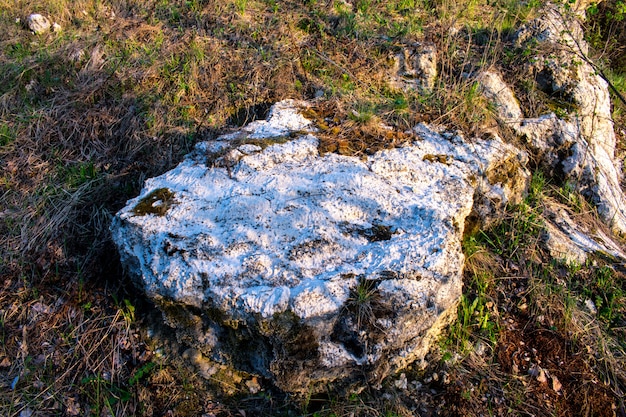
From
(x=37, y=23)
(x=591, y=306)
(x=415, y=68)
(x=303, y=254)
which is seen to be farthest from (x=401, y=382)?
(x=37, y=23)

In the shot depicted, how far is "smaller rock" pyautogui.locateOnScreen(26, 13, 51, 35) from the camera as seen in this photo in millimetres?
4648

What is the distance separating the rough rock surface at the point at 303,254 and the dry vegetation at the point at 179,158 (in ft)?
0.91

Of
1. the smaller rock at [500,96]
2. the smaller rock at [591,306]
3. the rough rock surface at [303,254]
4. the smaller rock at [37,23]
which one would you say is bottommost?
the smaller rock at [591,306]

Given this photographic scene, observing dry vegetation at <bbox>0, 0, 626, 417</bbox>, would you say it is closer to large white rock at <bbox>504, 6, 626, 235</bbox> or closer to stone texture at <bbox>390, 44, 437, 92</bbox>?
stone texture at <bbox>390, 44, 437, 92</bbox>

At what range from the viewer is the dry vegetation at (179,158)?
2.68 meters

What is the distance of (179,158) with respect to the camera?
3670mm

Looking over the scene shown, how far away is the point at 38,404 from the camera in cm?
265

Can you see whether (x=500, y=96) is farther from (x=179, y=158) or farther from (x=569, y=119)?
(x=179, y=158)

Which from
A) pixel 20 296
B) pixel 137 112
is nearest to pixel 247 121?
pixel 137 112

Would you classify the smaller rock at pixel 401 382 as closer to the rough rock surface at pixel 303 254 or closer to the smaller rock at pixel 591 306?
the rough rock surface at pixel 303 254

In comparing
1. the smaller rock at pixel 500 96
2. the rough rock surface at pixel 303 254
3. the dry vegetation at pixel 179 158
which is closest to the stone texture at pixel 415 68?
the dry vegetation at pixel 179 158

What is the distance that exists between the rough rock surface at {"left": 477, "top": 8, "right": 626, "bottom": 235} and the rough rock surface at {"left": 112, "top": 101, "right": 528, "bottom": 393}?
1140mm

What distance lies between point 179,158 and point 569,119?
360 cm

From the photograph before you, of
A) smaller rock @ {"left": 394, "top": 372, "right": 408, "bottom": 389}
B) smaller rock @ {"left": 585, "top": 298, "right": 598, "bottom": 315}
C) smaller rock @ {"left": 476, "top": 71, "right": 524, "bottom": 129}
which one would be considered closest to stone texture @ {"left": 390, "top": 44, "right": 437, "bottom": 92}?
smaller rock @ {"left": 476, "top": 71, "right": 524, "bottom": 129}
